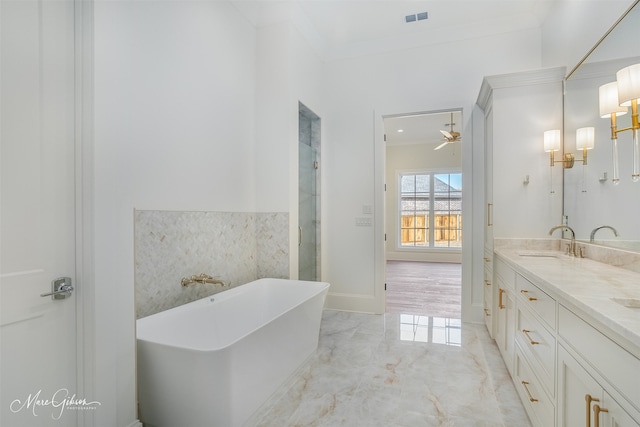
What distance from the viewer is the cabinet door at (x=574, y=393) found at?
1.01m

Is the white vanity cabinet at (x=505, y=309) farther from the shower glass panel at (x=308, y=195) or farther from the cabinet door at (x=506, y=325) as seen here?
the shower glass panel at (x=308, y=195)

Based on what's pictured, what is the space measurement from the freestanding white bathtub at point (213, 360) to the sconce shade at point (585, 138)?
2.29m

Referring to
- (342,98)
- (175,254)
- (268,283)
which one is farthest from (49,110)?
(342,98)

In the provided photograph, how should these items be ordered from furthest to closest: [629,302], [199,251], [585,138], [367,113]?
[367,113] < [199,251] < [585,138] < [629,302]

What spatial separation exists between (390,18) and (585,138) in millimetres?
2188

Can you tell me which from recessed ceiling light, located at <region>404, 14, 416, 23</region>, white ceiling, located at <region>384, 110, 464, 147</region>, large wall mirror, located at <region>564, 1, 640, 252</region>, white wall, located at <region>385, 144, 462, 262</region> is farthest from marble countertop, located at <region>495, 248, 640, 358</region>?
white wall, located at <region>385, 144, 462, 262</region>

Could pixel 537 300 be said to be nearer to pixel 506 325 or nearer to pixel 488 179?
pixel 506 325

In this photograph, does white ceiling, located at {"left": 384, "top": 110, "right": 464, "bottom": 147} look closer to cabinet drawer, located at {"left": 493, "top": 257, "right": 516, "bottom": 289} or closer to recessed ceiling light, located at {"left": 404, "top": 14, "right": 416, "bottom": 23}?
recessed ceiling light, located at {"left": 404, "top": 14, "right": 416, "bottom": 23}

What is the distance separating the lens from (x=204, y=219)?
2.54 metres

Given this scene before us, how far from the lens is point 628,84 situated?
5.69 ft

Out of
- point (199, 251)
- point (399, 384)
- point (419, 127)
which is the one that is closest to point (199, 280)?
point (199, 251)

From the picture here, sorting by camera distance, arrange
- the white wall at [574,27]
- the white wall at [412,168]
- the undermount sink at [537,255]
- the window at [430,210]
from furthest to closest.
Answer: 1. the window at [430,210]
2. the white wall at [412,168]
3. the undermount sink at [537,255]
4. the white wall at [574,27]

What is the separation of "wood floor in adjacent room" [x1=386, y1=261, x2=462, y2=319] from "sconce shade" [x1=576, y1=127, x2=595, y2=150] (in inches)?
84.9

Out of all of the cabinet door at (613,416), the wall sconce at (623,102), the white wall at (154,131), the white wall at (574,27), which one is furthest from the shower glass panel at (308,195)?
the cabinet door at (613,416)
